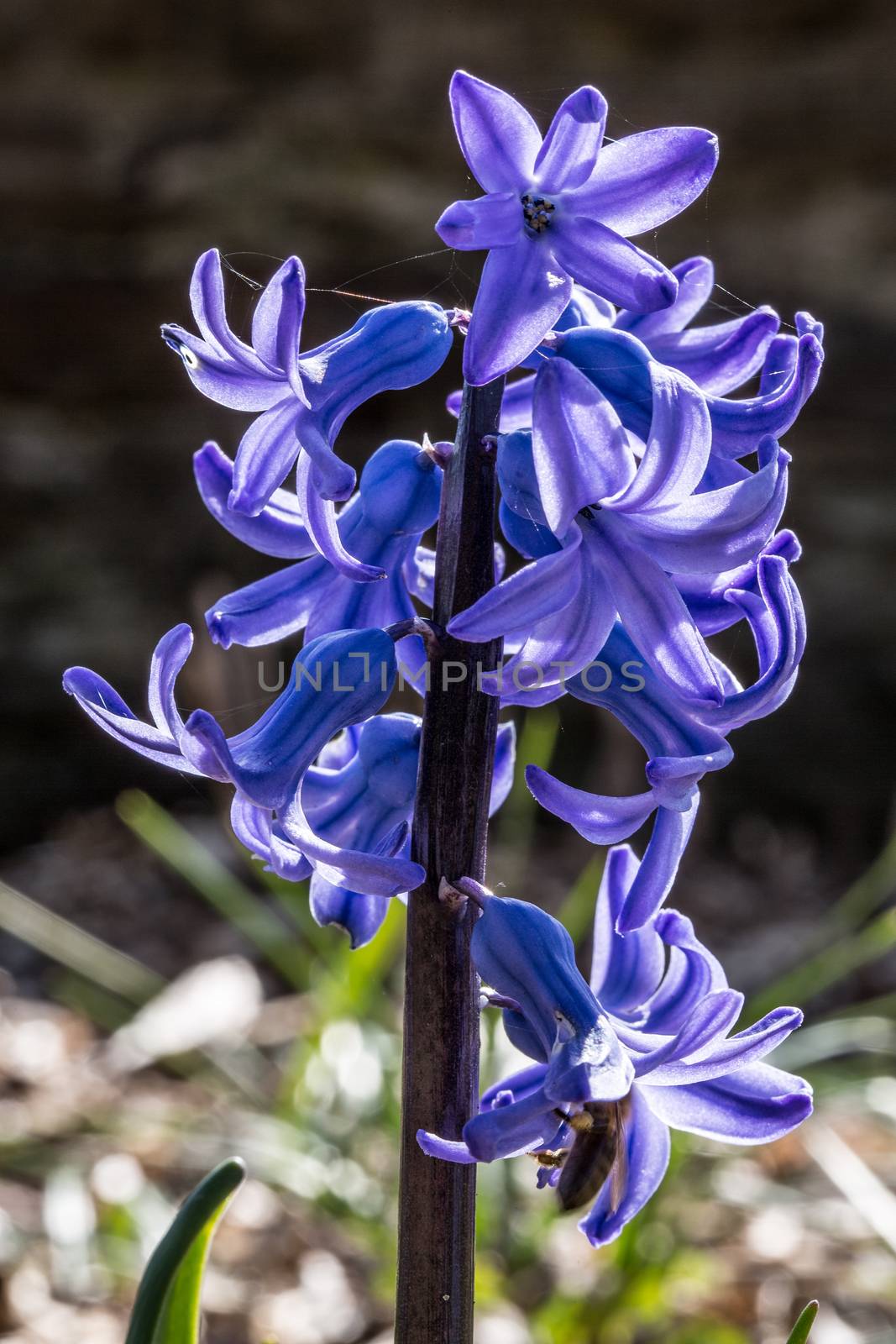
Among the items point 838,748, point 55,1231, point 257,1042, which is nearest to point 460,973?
point 55,1231

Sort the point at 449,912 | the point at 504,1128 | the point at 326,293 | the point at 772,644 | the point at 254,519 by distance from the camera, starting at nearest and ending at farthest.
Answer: the point at 504,1128 → the point at 772,644 → the point at 449,912 → the point at 254,519 → the point at 326,293

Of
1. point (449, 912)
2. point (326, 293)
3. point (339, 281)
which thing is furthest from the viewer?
point (339, 281)

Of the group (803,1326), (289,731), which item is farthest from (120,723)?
(803,1326)

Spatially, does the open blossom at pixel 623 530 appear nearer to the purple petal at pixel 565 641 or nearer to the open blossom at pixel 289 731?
the purple petal at pixel 565 641

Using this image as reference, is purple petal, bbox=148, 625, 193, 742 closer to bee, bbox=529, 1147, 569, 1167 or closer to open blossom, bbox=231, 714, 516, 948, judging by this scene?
open blossom, bbox=231, 714, 516, 948

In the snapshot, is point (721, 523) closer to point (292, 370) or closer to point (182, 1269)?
point (292, 370)

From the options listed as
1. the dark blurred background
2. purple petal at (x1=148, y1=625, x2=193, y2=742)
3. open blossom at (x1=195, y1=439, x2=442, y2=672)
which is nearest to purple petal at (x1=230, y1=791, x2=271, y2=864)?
purple petal at (x1=148, y1=625, x2=193, y2=742)

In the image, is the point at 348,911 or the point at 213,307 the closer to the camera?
the point at 213,307
